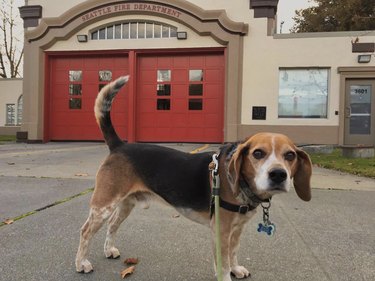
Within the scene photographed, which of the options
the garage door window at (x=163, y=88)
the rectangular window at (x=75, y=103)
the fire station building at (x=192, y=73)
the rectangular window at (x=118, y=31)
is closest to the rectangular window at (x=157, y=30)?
the fire station building at (x=192, y=73)

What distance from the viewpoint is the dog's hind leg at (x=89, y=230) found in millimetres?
3082

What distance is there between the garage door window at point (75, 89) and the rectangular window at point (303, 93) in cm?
776

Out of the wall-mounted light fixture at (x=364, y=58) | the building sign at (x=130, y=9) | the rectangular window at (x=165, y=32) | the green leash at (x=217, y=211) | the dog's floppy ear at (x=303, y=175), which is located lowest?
the green leash at (x=217, y=211)

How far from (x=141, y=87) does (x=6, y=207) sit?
1076cm

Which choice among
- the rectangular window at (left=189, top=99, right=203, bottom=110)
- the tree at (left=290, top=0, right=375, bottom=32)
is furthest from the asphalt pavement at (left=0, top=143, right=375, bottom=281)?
the tree at (left=290, top=0, right=375, bottom=32)

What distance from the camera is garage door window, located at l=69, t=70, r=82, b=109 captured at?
15.9 meters

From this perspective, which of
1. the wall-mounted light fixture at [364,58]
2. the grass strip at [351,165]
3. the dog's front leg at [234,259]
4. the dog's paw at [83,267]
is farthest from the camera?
the wall-mounted light fixture at [364,58]

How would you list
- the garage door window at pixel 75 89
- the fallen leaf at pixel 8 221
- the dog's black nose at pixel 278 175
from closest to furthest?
the dog's black nose at pixel 278 175
the fallen leaf at pixel 8 221
the garage door window at pixel 75 89

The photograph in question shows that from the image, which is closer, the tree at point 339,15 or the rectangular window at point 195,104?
the rectangular window at point 195,104

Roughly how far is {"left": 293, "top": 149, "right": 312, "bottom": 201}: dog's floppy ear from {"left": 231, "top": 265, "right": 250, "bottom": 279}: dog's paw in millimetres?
790

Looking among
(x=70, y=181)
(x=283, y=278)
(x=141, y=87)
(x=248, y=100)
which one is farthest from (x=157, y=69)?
(x=283, y=278)

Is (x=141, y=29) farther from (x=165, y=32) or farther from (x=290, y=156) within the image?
(x=290, y=156)

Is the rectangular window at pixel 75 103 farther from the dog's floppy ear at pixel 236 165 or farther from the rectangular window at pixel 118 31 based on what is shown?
the dog's floppy ear at pixel 236 165

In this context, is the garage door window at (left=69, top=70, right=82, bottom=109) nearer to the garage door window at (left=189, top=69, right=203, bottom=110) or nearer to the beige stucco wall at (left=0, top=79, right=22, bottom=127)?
the garage door window at (left=189, top=69, right=203, bottom=110)
